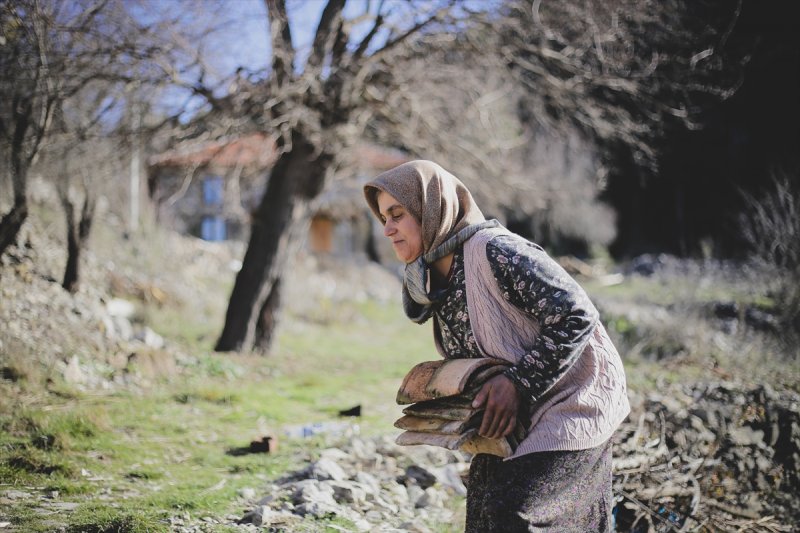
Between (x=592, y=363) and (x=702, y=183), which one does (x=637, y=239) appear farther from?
(x=592, y=363)

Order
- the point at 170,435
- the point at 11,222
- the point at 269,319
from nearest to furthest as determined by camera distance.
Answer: the point at 170,435 → the point at 11,222 → the point at 269,319

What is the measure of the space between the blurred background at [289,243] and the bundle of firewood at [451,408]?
122cm

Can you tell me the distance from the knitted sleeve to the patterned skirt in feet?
0.84

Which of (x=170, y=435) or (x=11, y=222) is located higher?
(x=11, y=222)

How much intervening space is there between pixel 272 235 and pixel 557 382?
669cm

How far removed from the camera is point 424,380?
2279 mm

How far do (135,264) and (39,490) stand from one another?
8779mm

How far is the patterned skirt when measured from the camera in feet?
6.58

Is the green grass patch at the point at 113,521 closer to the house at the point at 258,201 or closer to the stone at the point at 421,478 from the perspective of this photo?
the stone at the point at 421,478

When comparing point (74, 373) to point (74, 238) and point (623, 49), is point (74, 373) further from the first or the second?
point (623, 49)

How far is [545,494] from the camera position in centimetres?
203

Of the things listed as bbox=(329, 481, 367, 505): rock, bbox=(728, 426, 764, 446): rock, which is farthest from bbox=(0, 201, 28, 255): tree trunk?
bbox=(728, 426, 764, 446): rock

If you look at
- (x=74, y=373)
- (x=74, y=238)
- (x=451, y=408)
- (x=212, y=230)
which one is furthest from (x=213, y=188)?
(x=212, y=230)

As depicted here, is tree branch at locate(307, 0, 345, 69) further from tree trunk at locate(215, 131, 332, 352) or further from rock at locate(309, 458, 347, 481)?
rock at locate(309, 458, 347, 481)
